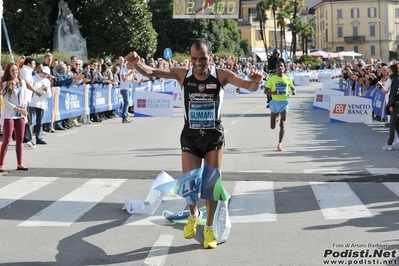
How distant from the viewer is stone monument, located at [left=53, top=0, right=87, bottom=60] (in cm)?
3962

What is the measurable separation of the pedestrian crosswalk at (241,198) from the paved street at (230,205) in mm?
15

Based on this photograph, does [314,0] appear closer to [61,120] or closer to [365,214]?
[61,120]

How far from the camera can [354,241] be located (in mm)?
7270

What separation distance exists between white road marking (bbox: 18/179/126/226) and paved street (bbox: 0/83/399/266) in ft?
0.04

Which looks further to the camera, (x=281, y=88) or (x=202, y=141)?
(x=281, y=88)

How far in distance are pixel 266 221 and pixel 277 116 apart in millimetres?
7549

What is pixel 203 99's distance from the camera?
7.46 m

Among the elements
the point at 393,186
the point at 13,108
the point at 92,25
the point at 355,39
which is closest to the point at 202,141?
the point at 393,186

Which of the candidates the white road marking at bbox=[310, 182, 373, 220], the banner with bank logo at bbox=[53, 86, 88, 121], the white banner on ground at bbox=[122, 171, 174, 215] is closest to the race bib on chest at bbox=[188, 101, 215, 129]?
the white banner on ground at bbox=[122, 171, 174, 215]

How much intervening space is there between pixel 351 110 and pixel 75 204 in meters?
14.5

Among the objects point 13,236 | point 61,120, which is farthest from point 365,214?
point 61,120

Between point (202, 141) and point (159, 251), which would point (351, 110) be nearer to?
point (202, 141)

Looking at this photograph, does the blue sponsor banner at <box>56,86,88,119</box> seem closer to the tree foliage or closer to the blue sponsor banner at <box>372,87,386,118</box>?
the blue sponsor banner at <box>372,87,386,118</box>

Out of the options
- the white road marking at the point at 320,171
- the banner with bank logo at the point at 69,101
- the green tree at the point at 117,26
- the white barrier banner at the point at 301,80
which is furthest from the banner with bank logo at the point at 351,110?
the white barrier banner at the point at 301,80
